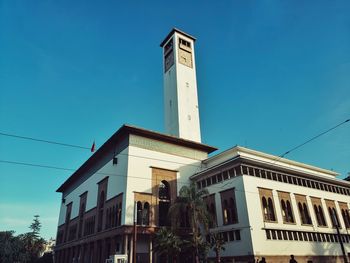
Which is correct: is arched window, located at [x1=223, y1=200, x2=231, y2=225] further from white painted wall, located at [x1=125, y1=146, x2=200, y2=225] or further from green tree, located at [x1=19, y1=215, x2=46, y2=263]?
green tree, located at [x1=19, y1=215, x2=46, y2=263]

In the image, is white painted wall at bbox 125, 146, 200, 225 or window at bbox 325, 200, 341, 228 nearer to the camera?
white painted wall at bbox 125, 146, 200, 225

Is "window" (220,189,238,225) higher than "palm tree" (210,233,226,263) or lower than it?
higher

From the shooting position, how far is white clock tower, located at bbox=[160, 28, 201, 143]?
45.7 m

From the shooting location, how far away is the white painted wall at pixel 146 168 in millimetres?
31250

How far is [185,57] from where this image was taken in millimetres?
52812

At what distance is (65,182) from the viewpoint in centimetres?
5966

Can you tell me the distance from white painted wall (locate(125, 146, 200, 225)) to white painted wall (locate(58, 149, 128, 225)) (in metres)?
0.94

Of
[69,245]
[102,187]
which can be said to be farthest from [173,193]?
[69,245]

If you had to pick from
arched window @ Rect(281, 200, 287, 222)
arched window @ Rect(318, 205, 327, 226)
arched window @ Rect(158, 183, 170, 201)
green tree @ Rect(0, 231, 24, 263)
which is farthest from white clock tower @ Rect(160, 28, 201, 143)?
green tree @ Rect(0, 231, 24, 263)

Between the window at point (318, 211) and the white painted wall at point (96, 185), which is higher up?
the white painted wall at point (96, 185)

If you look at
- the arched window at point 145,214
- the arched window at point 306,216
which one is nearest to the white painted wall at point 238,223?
the arched window at point 145,214

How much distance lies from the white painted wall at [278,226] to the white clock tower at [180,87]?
1658 centimetres

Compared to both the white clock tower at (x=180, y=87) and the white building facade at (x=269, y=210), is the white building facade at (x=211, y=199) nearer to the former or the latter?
the white building facade at (x=269, y=210)

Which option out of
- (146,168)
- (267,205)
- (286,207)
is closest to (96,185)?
(146,168)
